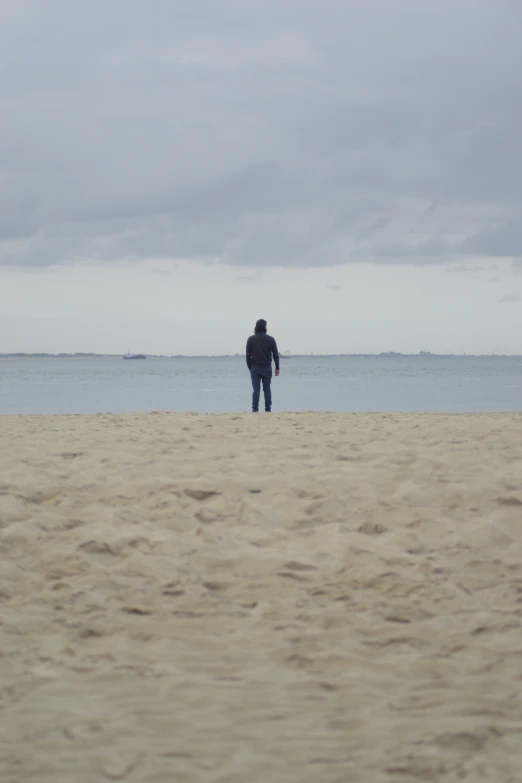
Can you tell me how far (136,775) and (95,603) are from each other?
1761 mm

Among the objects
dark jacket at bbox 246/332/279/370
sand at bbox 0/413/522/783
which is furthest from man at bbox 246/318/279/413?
sand at bbox 0/413/522/783

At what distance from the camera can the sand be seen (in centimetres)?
287

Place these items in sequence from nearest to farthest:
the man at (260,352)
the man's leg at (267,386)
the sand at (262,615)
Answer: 1. the sand at (262,615)
2. the man at (260,352)
3. the man's leg at (267,386)

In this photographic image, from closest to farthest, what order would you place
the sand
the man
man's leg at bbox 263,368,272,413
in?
the sand < the man < man's leg at bbox 263,368,272,413

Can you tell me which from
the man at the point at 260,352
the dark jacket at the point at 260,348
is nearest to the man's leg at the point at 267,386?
the man at the point at 260,352

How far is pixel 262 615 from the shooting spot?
419 cm

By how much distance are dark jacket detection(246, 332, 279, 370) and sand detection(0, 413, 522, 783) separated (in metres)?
5.73

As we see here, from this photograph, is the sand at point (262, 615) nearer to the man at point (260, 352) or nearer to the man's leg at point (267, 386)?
the man at point (260, 352)

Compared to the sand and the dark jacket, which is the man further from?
the sand

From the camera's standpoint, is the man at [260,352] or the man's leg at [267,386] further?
the man's leg at [267,386]

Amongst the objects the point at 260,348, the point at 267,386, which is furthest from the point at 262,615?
the point at 267,386

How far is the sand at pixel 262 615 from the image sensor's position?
287 centimetres

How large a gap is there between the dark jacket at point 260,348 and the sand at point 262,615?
5729 millimetres

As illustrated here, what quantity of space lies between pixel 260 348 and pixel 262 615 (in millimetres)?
9407
